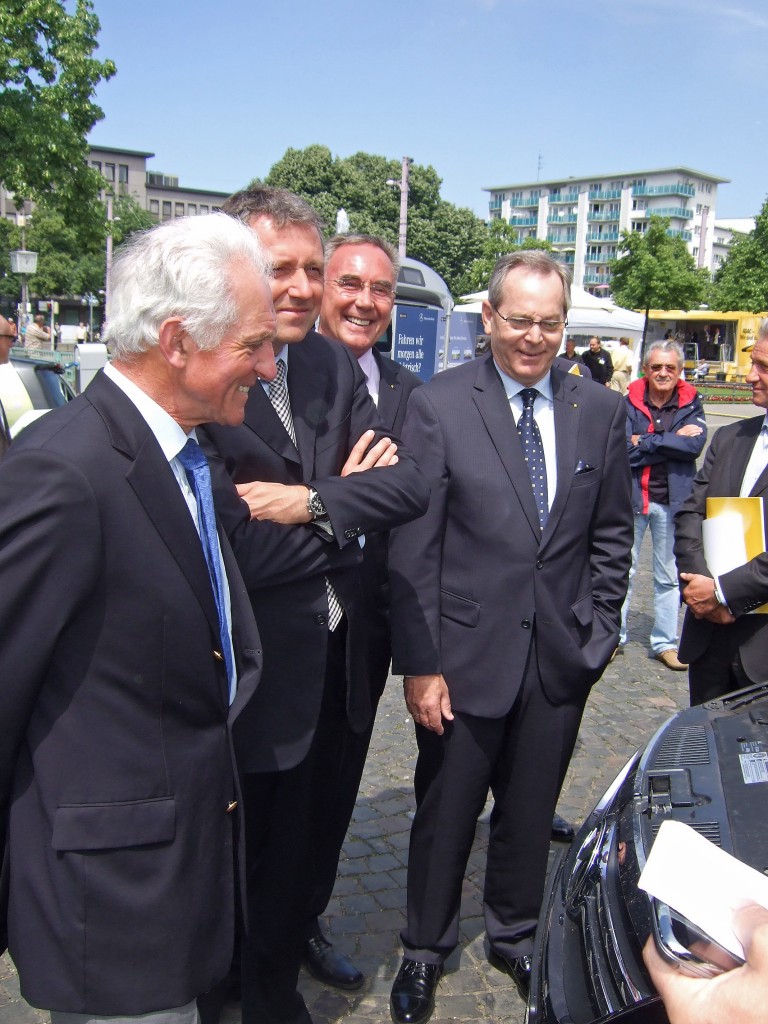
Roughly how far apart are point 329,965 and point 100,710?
1865 mm

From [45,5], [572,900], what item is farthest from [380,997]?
[45,5]

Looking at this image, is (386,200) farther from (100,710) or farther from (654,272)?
(100,710)

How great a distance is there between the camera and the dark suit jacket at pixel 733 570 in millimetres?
3494

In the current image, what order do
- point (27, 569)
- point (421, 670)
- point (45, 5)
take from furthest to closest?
point (45, 5) < point (421, 670) < point (27, 569)

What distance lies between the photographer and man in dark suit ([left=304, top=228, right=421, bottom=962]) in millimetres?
2988

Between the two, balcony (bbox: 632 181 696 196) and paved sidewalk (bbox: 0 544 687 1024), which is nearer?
paved sidewalk (bbox: 0 544 687 1024)

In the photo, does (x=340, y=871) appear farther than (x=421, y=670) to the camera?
Yes

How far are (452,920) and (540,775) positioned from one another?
0.57m

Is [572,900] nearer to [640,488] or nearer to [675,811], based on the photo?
[675,811]

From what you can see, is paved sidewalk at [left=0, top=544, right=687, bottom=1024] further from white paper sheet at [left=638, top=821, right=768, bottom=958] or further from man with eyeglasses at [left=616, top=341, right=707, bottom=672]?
white paper sheet at [left=638, top=821, right=768, bottom=958]

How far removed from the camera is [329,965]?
304 centimetres

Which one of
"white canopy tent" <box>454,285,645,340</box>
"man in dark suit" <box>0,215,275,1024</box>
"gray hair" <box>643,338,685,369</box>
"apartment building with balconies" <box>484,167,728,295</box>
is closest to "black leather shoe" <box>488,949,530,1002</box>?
"man in dark suit" <box>0,215,275,1024</box>

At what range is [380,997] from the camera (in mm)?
2986

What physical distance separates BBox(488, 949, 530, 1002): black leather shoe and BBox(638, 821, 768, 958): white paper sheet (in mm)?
1899
